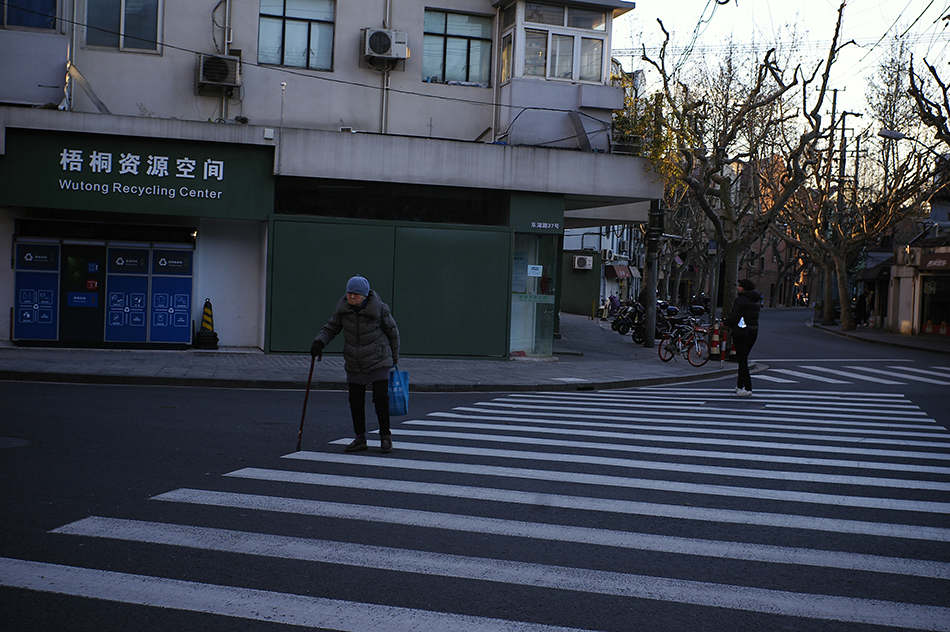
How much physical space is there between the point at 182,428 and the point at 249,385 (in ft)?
15.2

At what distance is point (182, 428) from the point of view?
385 inches

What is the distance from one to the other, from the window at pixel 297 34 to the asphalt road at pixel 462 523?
453 inches

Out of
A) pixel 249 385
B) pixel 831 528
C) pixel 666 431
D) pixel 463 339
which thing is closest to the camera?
pixel 831 528

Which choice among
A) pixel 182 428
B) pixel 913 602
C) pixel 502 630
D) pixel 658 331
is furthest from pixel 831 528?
pixel 658 331

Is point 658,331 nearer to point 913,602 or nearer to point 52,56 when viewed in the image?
point 52,56

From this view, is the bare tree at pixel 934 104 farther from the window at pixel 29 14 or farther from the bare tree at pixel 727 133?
the window at pixel 29 14

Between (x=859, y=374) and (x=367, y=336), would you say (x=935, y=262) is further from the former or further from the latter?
(x=367, y=336)

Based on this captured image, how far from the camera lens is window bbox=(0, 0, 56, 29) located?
60.7ft

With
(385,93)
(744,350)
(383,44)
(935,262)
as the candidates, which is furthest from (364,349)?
(935,262)

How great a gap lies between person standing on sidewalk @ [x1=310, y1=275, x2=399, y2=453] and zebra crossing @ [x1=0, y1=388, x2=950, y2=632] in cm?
43

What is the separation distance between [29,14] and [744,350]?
16.4 m

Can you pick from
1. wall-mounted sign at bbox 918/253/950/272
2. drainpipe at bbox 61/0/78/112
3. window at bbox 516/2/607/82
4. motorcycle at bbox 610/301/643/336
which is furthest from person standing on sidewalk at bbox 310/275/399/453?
wall-mounted sign at bbox 918/253/950/272

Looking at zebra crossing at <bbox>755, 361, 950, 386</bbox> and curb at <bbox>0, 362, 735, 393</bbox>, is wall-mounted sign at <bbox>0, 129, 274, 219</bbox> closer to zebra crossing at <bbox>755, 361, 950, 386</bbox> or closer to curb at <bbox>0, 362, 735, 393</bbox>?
curb at <bbox>0, 362, 735, 393</bbox>

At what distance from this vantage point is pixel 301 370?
15992mm
